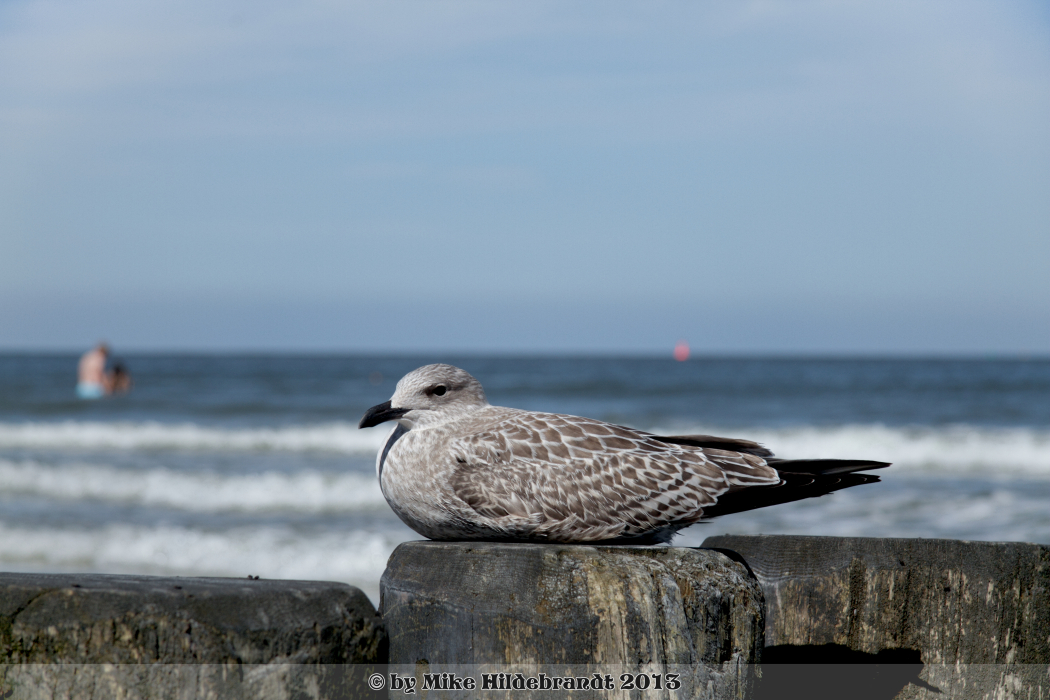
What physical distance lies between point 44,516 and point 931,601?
31.0 ft

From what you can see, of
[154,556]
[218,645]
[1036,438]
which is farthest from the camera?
[1036,438]

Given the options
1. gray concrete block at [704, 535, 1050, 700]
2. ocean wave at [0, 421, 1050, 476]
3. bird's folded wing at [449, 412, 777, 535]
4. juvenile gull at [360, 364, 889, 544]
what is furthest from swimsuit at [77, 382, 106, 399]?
gray concrete block at [704, 535, 1050, 700]

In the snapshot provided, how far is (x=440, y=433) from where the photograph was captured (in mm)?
3123

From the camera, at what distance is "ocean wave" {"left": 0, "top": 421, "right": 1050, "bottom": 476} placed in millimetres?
14727

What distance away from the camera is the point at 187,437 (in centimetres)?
1819

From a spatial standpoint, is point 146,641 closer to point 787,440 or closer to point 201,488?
point 201,488

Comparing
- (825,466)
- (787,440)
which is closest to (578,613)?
(825,466)

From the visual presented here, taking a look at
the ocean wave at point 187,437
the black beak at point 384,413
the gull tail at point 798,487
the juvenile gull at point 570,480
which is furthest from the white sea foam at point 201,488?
the gull tail at point 798,487

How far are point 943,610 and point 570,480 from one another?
50.4 inches

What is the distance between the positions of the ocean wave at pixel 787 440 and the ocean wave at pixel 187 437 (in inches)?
0.7

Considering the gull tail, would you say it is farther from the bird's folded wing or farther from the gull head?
the gull head

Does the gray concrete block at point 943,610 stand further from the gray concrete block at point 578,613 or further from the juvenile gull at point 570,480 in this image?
the gray concrete block at point 578,613

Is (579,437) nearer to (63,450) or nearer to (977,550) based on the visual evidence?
(977,550)

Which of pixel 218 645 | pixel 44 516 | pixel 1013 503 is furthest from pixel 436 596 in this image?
pixel 1013 503
